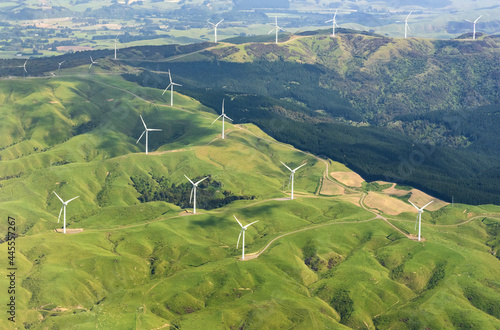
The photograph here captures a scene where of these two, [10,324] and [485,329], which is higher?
[10,324]

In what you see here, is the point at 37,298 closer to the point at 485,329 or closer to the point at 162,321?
the point at 162,321

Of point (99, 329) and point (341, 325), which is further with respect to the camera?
point (341, 325)

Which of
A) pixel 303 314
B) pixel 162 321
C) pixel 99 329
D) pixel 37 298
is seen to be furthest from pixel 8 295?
pixel 303 314

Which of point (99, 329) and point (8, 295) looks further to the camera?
point (8, 295)

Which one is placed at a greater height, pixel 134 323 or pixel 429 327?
pixel 134 323

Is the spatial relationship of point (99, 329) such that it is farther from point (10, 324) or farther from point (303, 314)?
point (303, 314)

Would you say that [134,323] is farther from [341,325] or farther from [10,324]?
[341,325]

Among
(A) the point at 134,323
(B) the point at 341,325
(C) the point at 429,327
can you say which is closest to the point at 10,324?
(A) the point at 134,323
